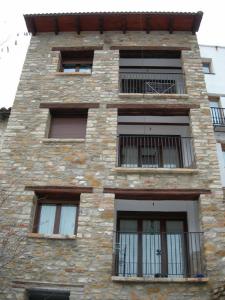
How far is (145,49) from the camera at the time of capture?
49.5 ft

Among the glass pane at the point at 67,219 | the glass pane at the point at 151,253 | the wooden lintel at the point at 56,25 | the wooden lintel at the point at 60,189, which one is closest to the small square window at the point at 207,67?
the wooden lintel at the point at 56,25

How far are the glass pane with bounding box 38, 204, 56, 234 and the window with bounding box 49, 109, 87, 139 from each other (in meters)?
2.72

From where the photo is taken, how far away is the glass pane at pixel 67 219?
11102 millimetres

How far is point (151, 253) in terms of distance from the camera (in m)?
11.3

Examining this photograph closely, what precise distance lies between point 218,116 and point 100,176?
22.2 ft

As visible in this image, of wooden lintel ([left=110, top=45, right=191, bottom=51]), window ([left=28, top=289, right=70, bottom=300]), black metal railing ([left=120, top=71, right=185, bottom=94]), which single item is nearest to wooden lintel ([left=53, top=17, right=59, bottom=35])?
wooden lintel ([left=110, top=45, right=191, bottom=51])

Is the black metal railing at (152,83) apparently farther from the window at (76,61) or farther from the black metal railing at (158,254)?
the black metal railing at (158,254)

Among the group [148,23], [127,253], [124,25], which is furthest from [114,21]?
[127,253]

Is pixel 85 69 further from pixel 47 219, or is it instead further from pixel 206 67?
pixel 47 219

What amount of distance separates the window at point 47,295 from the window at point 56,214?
1.69m

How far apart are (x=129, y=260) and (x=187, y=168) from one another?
356 centimetres

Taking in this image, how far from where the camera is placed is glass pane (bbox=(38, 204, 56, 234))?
1112cm

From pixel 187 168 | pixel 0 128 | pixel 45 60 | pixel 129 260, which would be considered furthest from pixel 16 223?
pixel 45 60

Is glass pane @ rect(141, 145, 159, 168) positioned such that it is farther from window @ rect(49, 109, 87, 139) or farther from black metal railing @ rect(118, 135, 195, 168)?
window @ rect(49, 109, 87, 139)
